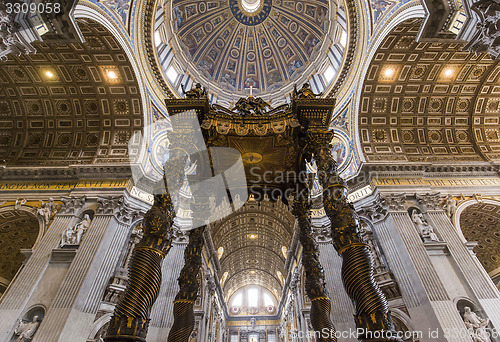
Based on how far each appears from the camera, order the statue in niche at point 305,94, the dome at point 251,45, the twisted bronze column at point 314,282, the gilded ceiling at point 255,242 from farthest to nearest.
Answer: the gilded ceiling at point 255,242 < the dome at point 251,45 < the twisted bronze column at point 314,282 < the statue in niche at point 305,94

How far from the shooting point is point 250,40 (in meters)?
22.9

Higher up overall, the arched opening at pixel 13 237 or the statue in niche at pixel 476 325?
the arched opening at pixel 13 237

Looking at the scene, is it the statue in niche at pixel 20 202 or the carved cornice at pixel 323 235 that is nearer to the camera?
the statue in niche at pixel 20 202

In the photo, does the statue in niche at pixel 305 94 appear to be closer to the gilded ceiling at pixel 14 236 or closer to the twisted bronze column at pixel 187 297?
the twisted bronze column at pixel 187 297

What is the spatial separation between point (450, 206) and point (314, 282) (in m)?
7.89

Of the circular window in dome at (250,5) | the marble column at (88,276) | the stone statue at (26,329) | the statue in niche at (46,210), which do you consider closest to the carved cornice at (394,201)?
the marble column at (88,276)

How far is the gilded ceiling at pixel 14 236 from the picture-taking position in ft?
35.0

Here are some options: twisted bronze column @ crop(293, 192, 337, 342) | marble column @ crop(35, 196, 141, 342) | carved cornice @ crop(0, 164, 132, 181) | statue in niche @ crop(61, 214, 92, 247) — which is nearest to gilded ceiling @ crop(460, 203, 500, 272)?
twisted bronze column @ crop(293, 192, 337, 342)

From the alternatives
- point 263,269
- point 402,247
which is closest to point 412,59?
point 402,247

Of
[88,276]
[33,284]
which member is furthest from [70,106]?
[88,276]

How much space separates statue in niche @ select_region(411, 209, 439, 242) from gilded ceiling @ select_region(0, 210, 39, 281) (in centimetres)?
A: 1524

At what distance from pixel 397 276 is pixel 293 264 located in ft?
37.4

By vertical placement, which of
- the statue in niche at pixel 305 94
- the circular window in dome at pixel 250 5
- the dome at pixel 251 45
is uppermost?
the circular window in dome at pixel 250 5

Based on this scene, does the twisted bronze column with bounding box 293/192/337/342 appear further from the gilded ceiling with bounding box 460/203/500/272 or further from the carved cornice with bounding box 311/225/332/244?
the gilded ceiling with bounding box 460/203/500/272
